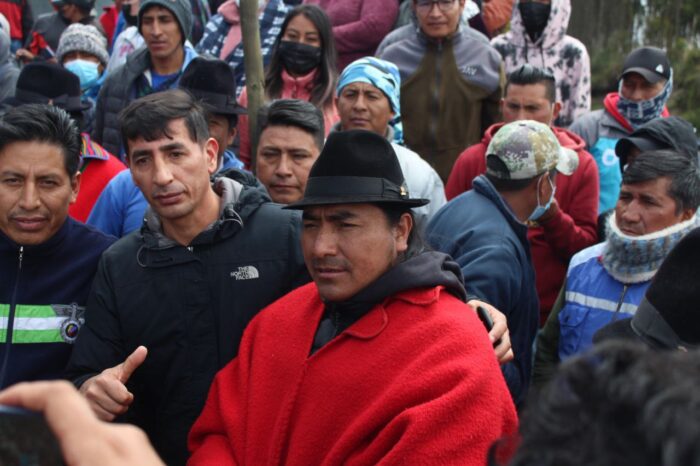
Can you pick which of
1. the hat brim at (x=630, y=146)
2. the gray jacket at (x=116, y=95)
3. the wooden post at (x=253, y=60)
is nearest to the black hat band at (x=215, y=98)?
the wooden post at (x=253, y=60)

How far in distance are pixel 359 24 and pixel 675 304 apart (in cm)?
554

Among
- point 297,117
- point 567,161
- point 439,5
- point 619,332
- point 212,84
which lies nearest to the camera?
point 619,332

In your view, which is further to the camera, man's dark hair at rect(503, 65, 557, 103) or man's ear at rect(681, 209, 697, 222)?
man's dark hair at rect(503, 65, 557, 103)

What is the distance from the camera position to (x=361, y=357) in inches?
111

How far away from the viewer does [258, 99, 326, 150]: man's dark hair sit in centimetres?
468

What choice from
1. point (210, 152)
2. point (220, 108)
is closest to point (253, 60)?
point (220, 108)

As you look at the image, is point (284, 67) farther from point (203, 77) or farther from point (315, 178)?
point (315, 178)

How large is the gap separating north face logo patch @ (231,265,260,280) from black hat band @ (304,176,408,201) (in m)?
0.54

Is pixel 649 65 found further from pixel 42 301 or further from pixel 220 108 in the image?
pixel 42 301

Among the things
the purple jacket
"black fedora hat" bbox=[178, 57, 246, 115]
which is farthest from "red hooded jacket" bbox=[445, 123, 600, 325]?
the purple jacket

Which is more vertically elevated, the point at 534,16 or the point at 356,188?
the point at 356,188

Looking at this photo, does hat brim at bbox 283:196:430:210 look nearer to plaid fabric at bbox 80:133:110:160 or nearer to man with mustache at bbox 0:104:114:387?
man with mustache at bbox 0:104:114:387

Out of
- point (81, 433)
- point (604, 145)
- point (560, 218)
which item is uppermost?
point (81, 433)

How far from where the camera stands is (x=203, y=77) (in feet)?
17.4
